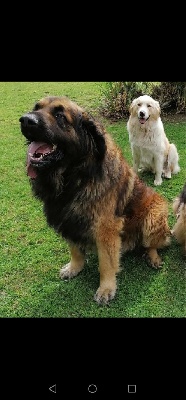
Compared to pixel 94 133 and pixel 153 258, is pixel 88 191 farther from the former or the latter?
pixel 153 258

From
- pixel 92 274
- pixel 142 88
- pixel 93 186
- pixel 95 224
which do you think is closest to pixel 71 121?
pixel 93 186

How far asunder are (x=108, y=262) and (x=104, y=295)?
1.16ft

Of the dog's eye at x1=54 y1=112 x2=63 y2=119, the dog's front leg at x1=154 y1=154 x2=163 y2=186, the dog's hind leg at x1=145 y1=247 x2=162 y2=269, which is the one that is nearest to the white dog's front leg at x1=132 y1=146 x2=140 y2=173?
the dog's front leg at x1=154 y1=154 x2=163 y2=186

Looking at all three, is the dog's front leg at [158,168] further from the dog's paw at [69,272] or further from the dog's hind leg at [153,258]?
the dog's paw at [69,272]

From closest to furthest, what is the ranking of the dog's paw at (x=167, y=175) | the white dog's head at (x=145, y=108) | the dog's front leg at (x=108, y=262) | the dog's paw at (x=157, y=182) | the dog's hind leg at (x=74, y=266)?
1. the dog's front leg at (x=108, y=262)
2. the dog's hind leg at (x=74, y=266)
3. the white dog's head at (x=145, y=108)
4. the dog's paw at (x=157, y=182)
5. the dog's paw at (x=167, y=175)

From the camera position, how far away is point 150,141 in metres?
6.58

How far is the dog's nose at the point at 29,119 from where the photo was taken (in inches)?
113

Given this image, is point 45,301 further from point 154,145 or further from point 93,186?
point 154,145

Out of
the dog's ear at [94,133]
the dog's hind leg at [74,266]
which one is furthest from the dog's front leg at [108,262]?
the dog's ear at [94,133]

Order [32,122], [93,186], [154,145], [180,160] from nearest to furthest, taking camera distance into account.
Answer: [32,122]
[93,186]
[154,145]
[180,160]

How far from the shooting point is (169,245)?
479 centimetres

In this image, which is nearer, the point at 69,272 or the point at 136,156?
the point at 69,272

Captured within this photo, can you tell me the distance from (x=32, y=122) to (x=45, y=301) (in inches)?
79.3

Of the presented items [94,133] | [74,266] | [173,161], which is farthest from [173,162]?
[94,133]
